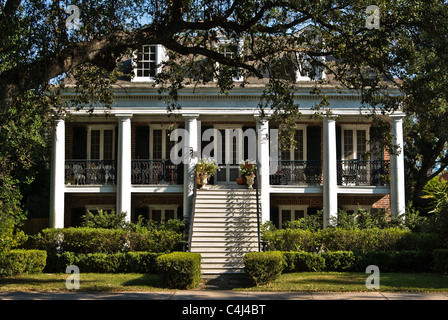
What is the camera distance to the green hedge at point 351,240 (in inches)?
711

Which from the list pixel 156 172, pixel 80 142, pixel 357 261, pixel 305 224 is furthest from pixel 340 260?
pixel 80 142

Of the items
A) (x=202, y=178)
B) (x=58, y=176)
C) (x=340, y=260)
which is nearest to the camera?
(x=340, y=260)

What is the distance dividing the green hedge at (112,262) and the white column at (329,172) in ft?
23.9

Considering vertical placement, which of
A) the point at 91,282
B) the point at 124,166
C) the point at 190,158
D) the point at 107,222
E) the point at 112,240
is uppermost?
the point at 190,158

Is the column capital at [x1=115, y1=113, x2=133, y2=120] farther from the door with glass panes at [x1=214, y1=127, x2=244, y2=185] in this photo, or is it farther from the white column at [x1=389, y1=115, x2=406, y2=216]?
the white column at [x1=389, y1=115, x2=406, y2=216]

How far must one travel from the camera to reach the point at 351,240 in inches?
715

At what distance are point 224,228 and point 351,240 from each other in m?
4.09

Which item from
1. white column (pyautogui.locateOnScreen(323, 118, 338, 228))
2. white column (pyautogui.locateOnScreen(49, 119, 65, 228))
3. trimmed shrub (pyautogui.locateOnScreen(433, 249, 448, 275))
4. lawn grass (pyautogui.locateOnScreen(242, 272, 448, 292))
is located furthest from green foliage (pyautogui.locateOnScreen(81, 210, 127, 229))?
trimmed shrub (pyautogui.locateOnScreen(433, 249, 448, 275))

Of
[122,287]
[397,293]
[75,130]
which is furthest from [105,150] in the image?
[397,293]

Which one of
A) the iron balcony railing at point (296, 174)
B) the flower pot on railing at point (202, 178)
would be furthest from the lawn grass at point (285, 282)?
the iron balcony railing at point (296, 174)

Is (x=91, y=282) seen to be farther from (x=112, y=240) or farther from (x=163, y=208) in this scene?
(x=163, y=208)

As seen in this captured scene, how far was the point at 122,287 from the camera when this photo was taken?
14211 millimetres

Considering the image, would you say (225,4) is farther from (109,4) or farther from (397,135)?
(397,135)

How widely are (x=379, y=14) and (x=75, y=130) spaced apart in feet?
51.8
